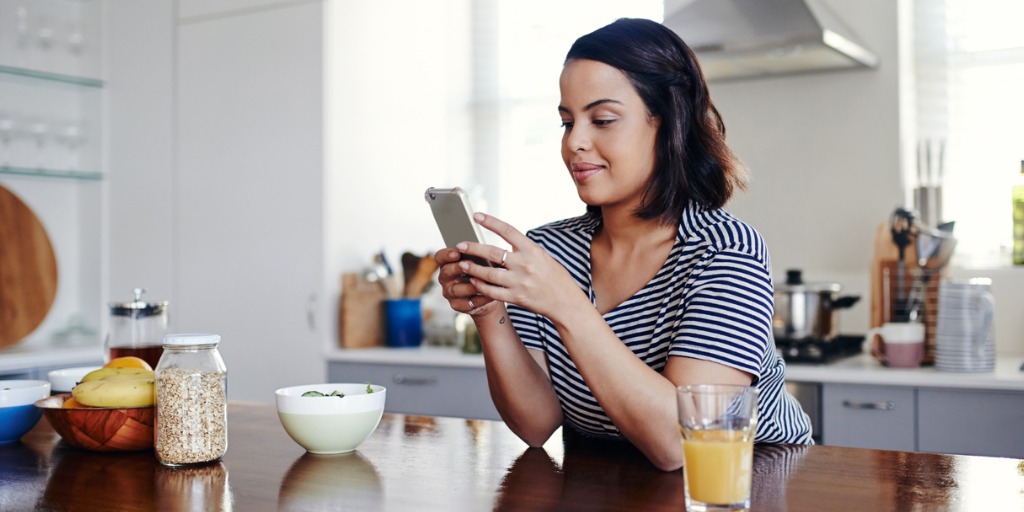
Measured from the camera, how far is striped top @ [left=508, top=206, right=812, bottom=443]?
54.5 inches

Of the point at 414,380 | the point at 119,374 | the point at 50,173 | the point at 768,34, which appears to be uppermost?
the point at 768,34

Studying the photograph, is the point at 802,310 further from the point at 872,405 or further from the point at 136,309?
the point at 136,309

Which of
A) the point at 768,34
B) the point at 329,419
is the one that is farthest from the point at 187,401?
the point at 768,34

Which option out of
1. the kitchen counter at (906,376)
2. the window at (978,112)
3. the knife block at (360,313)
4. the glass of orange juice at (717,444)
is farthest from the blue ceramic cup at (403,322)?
the glass of orange juice at (717,444)

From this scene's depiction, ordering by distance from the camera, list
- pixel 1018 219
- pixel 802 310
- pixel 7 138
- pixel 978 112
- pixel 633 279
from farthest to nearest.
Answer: pixel 7 138 < pixel 978 112 < pixel 1018 219 < pixel 802 310 < pixel 633 279

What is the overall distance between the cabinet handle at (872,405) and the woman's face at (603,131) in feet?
4.12

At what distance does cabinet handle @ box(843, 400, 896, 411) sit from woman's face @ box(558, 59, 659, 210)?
1.25 metres

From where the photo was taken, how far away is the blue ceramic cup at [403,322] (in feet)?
11.0

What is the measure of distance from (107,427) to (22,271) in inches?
96.3

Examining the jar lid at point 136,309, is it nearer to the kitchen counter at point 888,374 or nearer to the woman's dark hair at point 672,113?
the woman's dark hair at point 672,113

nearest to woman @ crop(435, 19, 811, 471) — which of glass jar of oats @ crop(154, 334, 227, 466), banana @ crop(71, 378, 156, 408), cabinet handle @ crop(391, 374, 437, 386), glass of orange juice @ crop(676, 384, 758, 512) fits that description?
glass of orange juice @ crop(676, 384, 758, 512)

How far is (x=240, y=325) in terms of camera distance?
11.2 feet

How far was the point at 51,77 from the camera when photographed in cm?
354

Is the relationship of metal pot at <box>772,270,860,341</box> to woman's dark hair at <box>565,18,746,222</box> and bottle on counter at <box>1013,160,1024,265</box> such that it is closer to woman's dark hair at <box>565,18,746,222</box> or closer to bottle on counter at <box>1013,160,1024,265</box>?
bottle on counter at <box>1013,160,1024,265</box>
